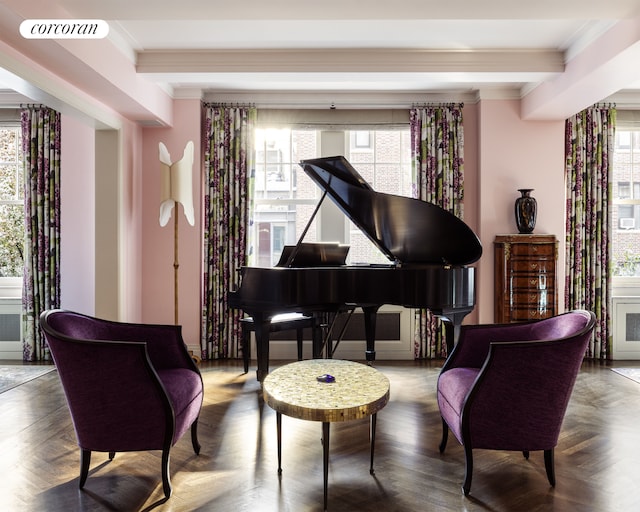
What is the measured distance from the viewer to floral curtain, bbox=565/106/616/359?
475 cm

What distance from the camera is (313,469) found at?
2.37 meters

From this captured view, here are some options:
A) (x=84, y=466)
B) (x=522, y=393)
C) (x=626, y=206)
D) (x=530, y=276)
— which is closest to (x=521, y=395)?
(x=522, y=393)

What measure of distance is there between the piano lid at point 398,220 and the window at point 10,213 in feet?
12.3

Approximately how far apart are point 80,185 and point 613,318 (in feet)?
19.5

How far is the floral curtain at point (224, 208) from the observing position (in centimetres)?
478

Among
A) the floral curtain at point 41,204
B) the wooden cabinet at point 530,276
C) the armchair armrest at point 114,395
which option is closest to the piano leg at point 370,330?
the wooden cabinet at point 530,276

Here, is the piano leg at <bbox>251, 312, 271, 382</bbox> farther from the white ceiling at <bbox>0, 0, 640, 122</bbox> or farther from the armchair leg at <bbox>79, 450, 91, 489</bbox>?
the white ceiling at <bbox>0, 0, 640, 122</bbox>

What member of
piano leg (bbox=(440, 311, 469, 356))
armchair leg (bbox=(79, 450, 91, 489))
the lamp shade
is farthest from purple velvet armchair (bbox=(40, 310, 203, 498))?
the lamp shade

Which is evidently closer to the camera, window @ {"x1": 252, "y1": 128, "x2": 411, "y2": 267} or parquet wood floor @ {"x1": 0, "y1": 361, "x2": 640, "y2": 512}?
parquet wood floor @ {"x1": 0, "y1": 361, "x2": 640, "y2": 512}

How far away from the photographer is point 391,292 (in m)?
3.22

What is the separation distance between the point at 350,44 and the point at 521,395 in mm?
3006

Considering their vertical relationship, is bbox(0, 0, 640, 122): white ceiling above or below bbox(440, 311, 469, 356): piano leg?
above

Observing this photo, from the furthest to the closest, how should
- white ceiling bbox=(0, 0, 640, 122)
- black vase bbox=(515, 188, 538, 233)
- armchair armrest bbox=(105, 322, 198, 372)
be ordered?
black vase bbox=(515, 188, 538, 233)
white ceiling bbox=(0, 0, 640, 122)
armchair armrest bbox=(105, 322, 198, 372)

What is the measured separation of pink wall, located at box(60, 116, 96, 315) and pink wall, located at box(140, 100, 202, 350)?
0.56m
